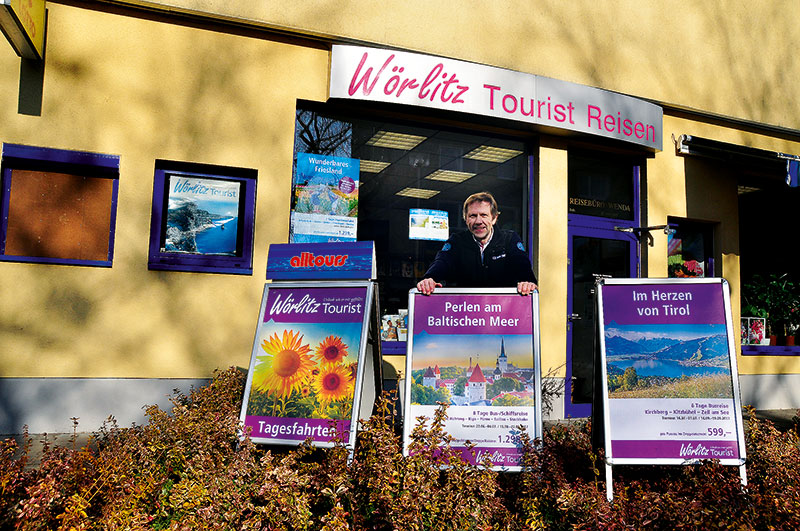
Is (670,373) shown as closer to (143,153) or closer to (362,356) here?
(362,356)

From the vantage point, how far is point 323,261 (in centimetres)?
459

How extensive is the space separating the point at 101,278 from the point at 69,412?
4.21 ft

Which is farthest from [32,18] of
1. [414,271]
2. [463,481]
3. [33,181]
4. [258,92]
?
[463,481]

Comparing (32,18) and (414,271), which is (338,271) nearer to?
(414,271)

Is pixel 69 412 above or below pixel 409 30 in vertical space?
below

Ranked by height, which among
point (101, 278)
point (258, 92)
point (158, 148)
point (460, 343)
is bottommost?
point (460, 343)

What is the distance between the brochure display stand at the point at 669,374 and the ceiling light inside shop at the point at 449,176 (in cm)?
338

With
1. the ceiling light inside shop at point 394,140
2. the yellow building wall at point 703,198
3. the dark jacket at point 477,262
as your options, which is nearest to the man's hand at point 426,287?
the dark jacket at point 477,262

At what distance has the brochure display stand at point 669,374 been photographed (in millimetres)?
3699

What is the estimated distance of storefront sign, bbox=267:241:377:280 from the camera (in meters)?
4.46

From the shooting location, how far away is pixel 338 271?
452cm

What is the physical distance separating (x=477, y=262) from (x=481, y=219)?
1.24ft


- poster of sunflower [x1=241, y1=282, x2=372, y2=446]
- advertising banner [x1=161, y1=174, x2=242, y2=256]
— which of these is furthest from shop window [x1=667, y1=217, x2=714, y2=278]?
advertising banner [x1=161, y1=174, x2=242, y2=256]

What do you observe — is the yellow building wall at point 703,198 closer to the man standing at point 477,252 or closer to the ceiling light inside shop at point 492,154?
the ceiling light inside shop at point 492,154
